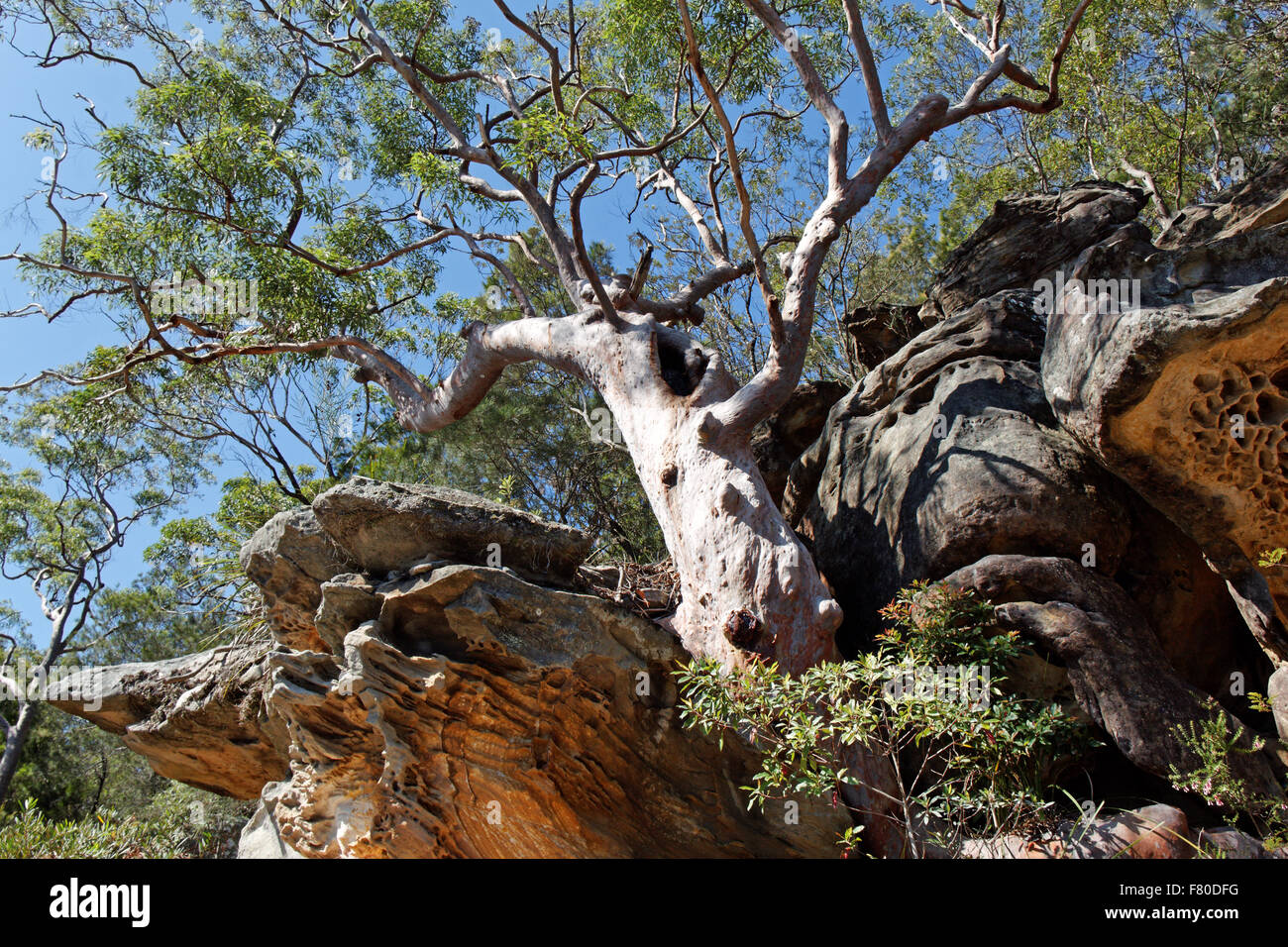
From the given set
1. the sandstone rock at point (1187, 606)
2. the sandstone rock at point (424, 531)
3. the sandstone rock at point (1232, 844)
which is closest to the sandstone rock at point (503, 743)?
the sandstone rock at point (424, 531)

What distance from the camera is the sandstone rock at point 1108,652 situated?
4.58 metres

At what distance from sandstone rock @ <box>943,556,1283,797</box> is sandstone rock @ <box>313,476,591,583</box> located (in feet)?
9.09

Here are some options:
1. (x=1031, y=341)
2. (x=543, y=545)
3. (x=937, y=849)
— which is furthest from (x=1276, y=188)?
(x=543, y=545)

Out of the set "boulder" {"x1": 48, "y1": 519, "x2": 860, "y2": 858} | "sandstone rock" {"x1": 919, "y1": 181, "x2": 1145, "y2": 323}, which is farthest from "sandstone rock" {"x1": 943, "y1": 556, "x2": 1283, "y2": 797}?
"sandstone rock" {"x1": 919, "y1": 181, "x2": 1145, "y2": 323}

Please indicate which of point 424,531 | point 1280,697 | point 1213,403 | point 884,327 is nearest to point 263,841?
point 424,531

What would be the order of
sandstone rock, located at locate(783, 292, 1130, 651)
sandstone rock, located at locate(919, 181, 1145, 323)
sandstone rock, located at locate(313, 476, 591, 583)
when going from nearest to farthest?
sandstone rock, located at locate(313, 476, 591, 583)
sandstone rock, located at locate(783, 292, 1130, 651)
sandstone rock, located at locate(919, 181, 1145, 323)

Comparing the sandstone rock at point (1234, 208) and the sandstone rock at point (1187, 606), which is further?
the sandstone rock at point (1234, 208)

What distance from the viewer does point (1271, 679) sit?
4914 mm

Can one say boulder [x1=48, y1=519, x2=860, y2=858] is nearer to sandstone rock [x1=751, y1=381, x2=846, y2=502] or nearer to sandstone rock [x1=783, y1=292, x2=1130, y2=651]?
sandstone rock [x1=783, y1=292, x2=1130, y2=651]

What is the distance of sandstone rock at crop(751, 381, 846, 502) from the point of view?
8.55 m

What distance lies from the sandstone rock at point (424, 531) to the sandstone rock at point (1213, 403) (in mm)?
3691

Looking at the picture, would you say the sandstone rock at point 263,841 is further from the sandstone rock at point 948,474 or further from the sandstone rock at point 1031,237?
the sandstone rock at point 1031,237

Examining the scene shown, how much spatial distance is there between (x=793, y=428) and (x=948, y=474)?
2.81 metres

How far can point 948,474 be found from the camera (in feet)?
19.4
